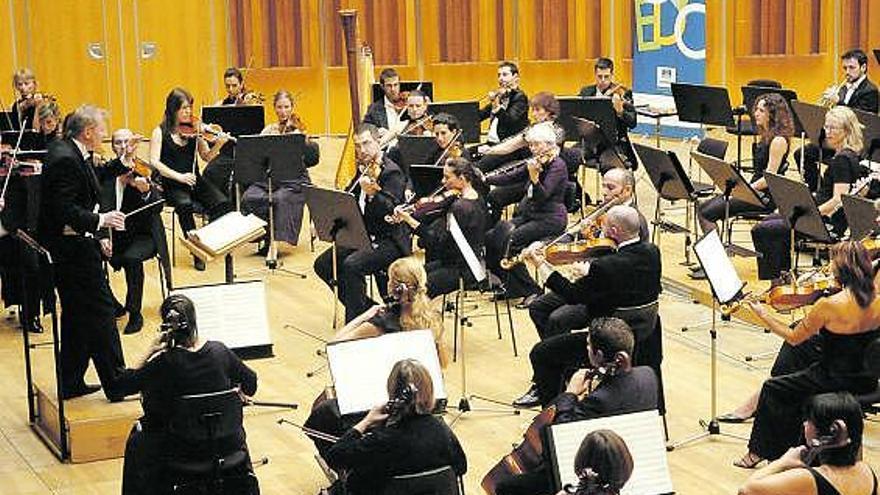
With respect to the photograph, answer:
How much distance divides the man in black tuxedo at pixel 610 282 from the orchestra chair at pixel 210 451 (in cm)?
211

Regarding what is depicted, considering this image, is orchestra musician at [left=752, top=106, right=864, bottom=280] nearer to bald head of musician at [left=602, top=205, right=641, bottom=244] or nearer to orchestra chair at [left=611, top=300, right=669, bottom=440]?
orchestra chair at [left=611, top=300, right=669, bottom=440]

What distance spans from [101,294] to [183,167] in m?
4.08

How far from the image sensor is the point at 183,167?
12.4 m

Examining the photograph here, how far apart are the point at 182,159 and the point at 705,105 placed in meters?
4.69

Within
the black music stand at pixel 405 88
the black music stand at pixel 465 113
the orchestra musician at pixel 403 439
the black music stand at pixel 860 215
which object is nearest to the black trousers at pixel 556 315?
the black music stand at pixel 860 215

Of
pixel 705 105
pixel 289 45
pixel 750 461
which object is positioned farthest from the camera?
pixel 289 45

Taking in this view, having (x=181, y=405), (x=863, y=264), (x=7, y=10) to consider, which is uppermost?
(x=7, y=10)

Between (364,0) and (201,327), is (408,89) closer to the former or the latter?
(364,0)

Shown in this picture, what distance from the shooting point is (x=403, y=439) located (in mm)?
6277

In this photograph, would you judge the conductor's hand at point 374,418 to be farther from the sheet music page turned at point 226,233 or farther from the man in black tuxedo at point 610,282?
the sheet music page turned at point 226,233

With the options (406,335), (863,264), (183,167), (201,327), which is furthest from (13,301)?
(863,264)

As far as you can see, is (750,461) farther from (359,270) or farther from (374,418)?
(359,270)

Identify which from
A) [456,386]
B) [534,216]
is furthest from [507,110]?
[456,386]

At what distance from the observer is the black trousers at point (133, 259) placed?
10766 mm
